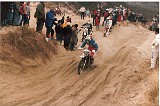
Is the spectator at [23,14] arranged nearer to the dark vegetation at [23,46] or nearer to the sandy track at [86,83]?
the dark vegetation at [23,46]

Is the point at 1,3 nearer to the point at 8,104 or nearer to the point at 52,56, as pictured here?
the point at 52,56

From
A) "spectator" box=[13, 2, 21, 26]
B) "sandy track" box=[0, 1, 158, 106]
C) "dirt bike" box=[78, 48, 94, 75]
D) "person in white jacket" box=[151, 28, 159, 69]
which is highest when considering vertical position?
"spectator" box=[13, 2, 21, 26]

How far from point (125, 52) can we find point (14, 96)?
6.79 metres

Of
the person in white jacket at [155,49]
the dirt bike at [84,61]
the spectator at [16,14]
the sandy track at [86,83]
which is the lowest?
the sandy track at [86,83]

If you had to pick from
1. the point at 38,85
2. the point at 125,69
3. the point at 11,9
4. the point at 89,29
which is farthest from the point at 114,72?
the point at 89,29

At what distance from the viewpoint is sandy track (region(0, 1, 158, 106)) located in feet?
34.4

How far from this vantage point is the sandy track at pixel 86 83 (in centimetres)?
1048

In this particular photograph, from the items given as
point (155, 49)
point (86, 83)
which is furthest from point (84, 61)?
point (155, 49)

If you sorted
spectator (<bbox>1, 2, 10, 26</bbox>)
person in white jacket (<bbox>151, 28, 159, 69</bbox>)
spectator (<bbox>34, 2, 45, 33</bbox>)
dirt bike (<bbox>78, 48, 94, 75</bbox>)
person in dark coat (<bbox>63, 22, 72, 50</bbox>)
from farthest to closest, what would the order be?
person in dark coat (<bbox>63, 22, 72, 50</bbox>) → spectator (<bbox>34, 2, 45, 33</bbox>) → spectator (<bbox>1, 2, 10, 26</bbox>) → dirt bike (<bbox>78, 48, 94, 75</bbox>) → person in white jacket (<bbox>151, 28, 159, 69</bbox>)

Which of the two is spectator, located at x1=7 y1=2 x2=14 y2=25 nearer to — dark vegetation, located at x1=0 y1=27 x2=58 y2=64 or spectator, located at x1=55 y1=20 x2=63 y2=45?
dark vegetation, located at x1=0 y1=27 x2=58 y2=64

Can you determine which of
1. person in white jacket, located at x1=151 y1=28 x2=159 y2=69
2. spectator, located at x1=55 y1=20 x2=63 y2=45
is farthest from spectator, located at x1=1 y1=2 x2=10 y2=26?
person in white jacket, located at x1=151 y1=28 x2=159 y2=69

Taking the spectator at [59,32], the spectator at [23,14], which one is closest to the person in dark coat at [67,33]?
the spectator at [59,32]

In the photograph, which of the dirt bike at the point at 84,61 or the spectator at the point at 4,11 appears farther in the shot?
the spectator at the point at 4,11

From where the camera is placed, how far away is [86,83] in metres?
12.1
